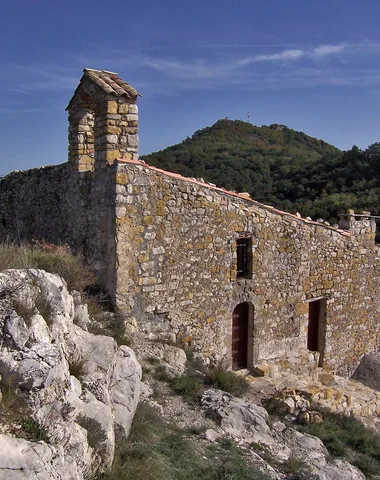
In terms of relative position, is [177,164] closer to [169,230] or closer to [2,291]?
[169,230]

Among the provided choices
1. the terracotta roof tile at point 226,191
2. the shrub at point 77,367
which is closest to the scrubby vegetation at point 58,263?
the shrub at point 77,367

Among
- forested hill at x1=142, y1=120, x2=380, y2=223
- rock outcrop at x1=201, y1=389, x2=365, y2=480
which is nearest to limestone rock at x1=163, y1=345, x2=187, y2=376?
rock outcrop at x1=201, y1=389, x2=365, y2=480

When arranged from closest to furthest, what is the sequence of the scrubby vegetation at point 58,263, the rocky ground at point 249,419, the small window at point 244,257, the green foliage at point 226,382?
the rocky ground at point 249,419
the scrubby vegetation at point 58,263
the green foliage at point 226,382
the small window at point 244,257

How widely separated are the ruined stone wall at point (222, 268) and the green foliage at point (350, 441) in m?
2.32

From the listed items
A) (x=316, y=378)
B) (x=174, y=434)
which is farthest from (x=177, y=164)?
(x=174, y=434)

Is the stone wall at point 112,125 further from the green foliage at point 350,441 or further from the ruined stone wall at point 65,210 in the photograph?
the green foliage at point 350,441

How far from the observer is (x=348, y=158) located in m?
28.4

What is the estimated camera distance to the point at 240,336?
867 cm

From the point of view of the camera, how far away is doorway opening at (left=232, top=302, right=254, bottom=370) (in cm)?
857

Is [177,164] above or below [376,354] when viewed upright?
above

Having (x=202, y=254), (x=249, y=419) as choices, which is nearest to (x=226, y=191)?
(x=202, y=254)

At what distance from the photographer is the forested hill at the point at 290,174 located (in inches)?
848

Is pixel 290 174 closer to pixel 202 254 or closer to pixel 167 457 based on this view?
pixel 202 254

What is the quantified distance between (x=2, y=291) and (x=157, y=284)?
3.82 metres
